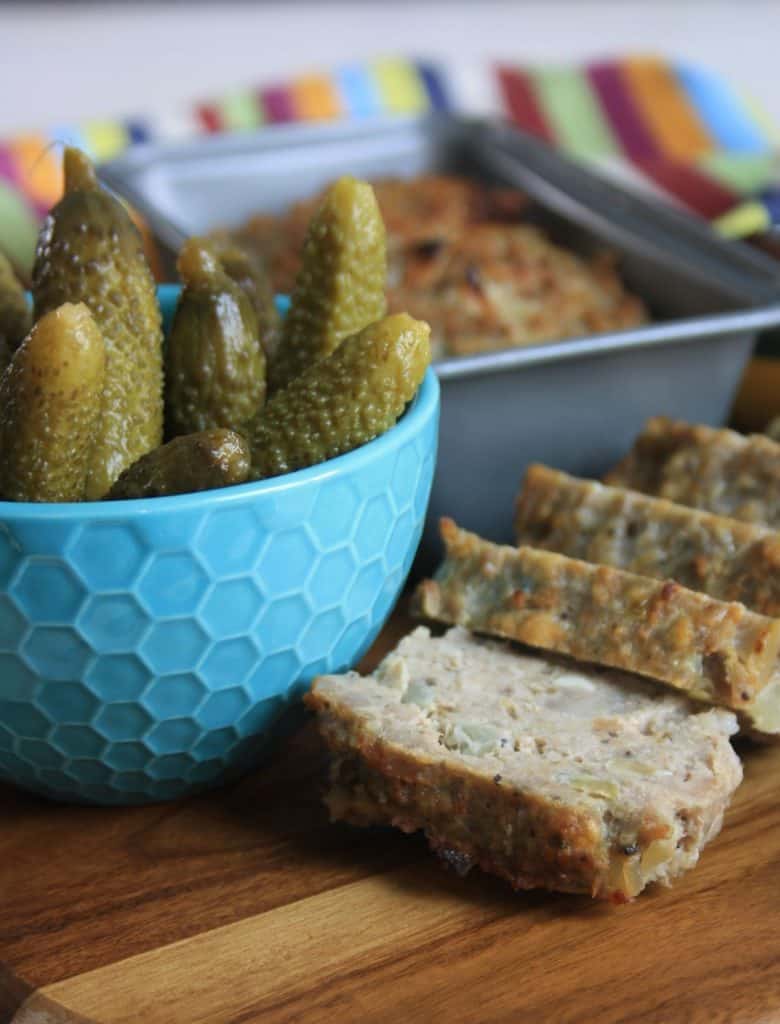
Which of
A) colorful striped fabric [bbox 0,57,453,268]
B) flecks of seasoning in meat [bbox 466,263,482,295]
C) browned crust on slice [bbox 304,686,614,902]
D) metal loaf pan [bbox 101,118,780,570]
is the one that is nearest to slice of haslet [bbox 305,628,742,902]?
browned crust on slice [bbox 304,686,614,902]

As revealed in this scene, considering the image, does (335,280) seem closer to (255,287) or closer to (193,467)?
(255,287)

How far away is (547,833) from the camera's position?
1146 mm

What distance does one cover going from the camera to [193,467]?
3.71 feet

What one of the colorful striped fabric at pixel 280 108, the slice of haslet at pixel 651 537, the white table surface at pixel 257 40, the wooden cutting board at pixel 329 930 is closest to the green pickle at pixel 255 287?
the slice of haslet at pixel 651 537

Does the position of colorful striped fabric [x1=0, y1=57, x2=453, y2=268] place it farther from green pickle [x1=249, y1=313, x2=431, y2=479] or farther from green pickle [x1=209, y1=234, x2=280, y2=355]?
green pickle [x1=249, y1=313, x2=431, y2=479]

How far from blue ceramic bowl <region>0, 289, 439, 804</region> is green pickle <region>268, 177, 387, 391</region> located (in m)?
0.11

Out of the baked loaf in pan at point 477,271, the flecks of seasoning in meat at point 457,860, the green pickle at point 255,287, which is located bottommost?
the flecks of seasoning in meat at point 457,860

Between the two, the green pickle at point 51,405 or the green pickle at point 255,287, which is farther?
the green pickle at point 255,287

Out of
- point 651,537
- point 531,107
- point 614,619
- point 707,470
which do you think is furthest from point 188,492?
point 531,107

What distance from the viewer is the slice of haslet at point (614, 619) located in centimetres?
129

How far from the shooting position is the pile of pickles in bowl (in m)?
1.11

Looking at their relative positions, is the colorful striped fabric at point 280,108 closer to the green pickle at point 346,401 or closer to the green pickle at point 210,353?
the green pickle at point 210,353

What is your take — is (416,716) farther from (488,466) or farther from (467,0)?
(467,0)

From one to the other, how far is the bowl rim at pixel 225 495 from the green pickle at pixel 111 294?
0.42 ft
